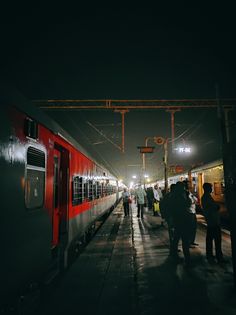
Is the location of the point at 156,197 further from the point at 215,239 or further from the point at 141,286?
the point at 141,286

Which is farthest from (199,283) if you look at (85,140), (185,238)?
(85,140)

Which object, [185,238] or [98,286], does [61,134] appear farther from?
[185,238]

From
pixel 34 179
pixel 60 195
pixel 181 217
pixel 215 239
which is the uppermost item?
pixel 34 179

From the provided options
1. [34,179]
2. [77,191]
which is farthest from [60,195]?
[34,179]

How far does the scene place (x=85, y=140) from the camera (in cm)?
2844

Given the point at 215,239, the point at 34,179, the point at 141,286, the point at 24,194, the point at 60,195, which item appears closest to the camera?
the point at 24,194

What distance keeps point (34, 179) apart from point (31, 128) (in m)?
0.75

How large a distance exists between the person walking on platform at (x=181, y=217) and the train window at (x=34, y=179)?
10.9 feet

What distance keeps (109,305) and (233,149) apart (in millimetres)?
3304

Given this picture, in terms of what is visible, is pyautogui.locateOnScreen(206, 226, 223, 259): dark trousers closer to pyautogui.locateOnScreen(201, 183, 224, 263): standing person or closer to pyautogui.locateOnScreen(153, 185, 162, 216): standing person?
pyautogui.locateOnScreen(201, 183, 224, 263): standing person

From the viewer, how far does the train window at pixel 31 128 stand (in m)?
3.23

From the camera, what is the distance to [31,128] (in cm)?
335

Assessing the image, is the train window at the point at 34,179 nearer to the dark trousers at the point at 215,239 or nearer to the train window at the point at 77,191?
the train window at the point at 77,191

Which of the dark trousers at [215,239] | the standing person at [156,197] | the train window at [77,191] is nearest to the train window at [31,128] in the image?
the train window at [77,191]
